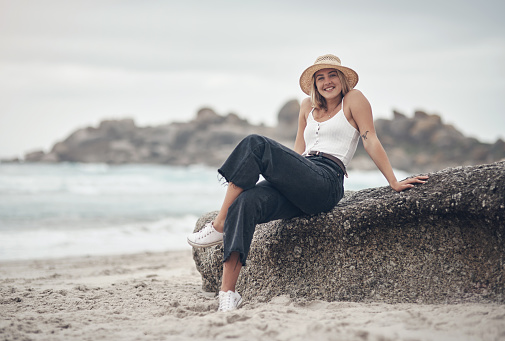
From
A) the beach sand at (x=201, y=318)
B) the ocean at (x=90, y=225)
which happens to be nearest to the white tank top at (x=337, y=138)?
the beach sand at (x=201, y=318)

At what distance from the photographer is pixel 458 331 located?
2418 millimetres

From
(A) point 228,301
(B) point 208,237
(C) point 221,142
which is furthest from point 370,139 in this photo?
(C) point 221,142

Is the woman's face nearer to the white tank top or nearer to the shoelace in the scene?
the white tank top

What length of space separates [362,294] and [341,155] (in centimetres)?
111

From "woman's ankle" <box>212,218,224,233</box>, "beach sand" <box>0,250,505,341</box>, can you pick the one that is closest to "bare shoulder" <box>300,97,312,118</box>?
"woman's ankle" <box>212,218,224,233</box>

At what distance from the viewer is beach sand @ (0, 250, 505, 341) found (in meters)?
2.46

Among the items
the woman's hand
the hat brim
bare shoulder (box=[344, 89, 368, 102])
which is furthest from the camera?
the hat brim

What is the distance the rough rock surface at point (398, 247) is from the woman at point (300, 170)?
0.17m

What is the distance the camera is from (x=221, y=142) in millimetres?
61438

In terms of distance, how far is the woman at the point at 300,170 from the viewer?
3238 mm

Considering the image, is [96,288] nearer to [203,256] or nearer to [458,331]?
[203,256]

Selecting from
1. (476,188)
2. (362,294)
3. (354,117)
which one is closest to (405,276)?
(362,294)

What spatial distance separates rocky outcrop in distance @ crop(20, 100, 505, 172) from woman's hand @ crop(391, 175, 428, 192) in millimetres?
43958

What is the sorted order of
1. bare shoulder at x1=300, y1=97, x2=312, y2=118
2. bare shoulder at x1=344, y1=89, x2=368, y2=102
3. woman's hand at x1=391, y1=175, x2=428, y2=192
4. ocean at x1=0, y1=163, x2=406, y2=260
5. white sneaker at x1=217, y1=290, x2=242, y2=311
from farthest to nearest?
1. ocean at x1=0, y1=163, x2=406, y2=260
2. bare shoulder at x1=300, y1=97, x2=312, y2=118
3. bare shoulder at x1=344, y1=89, x2=368, y2=102
4. woman's hand at x1=391, y1=175, x2=428, y2=192
5. white sneaker at x1=217, y1=290, x2=242, y2=311
